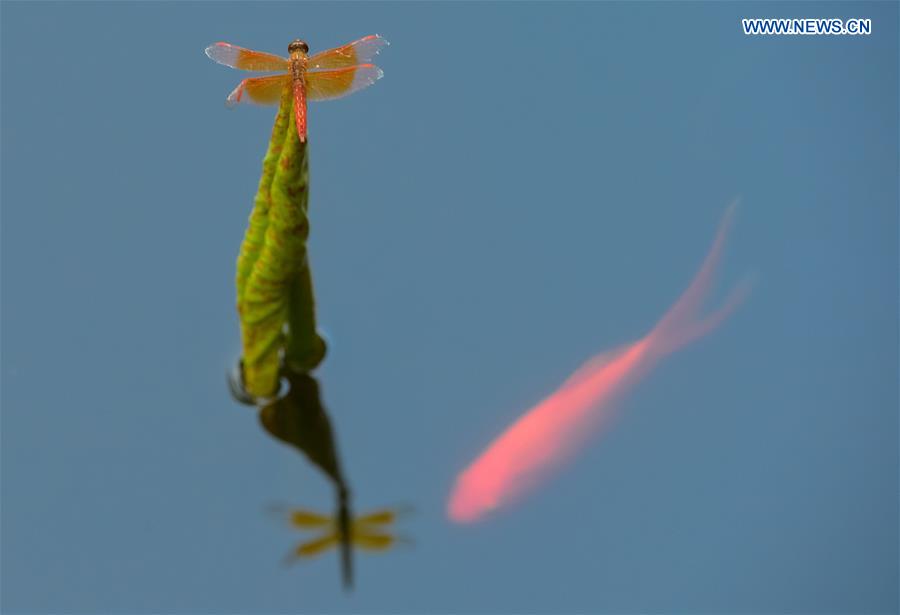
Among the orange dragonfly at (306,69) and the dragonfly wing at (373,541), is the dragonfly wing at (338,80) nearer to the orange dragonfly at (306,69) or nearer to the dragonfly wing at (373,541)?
the orange dragonfly at (306,69)

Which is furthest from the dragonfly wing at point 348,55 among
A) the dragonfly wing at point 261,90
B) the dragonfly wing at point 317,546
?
the dragonfly wing at point 317,546

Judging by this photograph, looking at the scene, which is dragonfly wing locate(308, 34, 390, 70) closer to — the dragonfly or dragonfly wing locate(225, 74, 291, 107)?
dragonfly wing locate(225, 74, 291, 107)

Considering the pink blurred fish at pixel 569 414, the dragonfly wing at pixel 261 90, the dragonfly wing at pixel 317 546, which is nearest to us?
the dragonfly wing at pixel 317 546

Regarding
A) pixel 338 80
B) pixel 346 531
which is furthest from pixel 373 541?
pixel 338 80

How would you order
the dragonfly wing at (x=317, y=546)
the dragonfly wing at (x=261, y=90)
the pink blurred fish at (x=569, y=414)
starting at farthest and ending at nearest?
the pink blurred fish at (x=569, y=414) < the dragonfly wing at (x=261, y=90) < the dragonfly wing at (x=317, y=546)

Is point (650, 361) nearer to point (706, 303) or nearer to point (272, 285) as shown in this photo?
point (706, 303)

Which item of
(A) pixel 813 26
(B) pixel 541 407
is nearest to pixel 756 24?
(A) pixel 813 26

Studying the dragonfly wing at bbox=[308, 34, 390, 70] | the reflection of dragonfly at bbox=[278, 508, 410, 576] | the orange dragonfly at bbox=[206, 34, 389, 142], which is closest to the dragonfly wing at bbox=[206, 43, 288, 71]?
the orange dragonfly at bbox=[206, 34, 389, 142]
